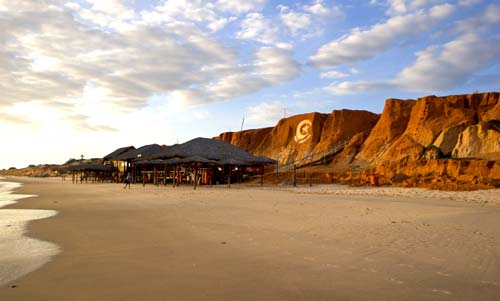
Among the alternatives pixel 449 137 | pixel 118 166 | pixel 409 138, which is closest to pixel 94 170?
pixel 118 166

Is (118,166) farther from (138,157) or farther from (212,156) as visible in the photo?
(212,156)

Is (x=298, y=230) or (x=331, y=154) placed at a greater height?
(x=331, y=154)

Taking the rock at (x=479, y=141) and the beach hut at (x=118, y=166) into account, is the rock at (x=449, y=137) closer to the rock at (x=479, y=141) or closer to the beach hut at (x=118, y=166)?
the rock at (x=479, y=141)

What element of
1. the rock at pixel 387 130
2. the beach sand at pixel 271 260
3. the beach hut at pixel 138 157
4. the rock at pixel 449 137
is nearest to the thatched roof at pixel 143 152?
the beach hut at pixel 138 157

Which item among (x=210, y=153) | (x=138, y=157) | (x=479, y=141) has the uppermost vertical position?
(x=479, y=141)

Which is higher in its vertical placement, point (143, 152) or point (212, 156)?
point (143, 152)

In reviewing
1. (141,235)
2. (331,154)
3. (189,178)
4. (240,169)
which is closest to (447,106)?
(331,154)

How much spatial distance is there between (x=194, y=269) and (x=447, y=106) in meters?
35.8

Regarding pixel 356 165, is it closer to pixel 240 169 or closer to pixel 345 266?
pixel 240 169

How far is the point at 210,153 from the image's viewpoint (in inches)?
1222

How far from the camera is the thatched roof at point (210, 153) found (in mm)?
29859

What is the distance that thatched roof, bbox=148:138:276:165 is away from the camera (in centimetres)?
2986

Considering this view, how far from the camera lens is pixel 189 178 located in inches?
1319

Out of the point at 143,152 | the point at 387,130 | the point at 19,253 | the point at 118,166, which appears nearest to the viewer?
the point at 19,253
